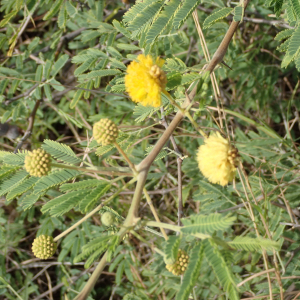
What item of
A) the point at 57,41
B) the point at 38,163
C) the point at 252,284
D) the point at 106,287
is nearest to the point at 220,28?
the point at 57,41

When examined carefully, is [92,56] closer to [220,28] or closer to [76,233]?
[220,28]

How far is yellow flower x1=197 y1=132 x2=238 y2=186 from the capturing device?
4.61 feet

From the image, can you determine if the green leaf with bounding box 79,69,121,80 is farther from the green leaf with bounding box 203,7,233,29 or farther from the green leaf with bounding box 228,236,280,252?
the green leaf with bounding box 228,236,280,252

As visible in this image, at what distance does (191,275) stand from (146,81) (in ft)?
2.84

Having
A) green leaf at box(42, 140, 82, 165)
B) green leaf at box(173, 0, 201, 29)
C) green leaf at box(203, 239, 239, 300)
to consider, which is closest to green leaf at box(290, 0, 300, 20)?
green leaf at box(173, 0, 201, 29)

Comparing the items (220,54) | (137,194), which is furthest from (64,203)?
(220,54)

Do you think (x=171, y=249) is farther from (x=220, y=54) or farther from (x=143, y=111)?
(x=220, y=54)

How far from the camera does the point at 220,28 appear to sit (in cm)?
299

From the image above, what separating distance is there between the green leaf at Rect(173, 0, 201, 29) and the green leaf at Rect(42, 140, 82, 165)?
37.4 inches

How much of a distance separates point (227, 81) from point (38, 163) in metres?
3.18

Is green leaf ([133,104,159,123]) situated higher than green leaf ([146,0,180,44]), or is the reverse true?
green leaf ([146,0,180,44])

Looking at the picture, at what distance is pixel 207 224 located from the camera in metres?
1.33

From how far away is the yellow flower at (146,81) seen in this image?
140cm

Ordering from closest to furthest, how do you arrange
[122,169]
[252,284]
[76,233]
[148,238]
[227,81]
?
[122,169] → [252,284] → [76,233] → [148,238] → [227,81]
